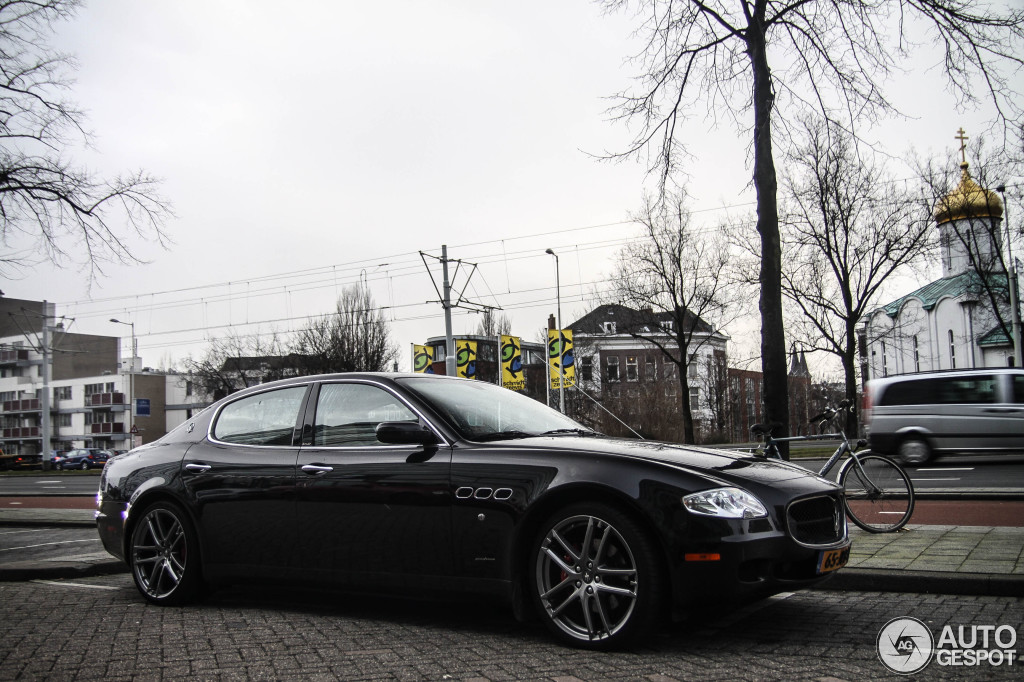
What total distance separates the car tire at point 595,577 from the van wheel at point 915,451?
1585 cm

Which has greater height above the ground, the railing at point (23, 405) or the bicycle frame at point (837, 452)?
the railing at point (23, 405)

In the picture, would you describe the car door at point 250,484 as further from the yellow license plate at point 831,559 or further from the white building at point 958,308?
the white building at point 958,308

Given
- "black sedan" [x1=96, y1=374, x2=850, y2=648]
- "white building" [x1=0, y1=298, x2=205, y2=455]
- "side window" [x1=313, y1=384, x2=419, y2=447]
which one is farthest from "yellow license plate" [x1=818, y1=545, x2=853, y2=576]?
"white building" [x1=0, y1=298, x2=205, y2=455]

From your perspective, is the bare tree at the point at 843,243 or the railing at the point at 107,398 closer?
the bare tree at the point at 843,243

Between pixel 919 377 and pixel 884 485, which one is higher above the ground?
pixel 919 377

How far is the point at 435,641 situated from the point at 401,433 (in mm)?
1083

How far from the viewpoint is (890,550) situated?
6.42m

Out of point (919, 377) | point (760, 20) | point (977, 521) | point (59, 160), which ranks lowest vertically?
point (977, 521)

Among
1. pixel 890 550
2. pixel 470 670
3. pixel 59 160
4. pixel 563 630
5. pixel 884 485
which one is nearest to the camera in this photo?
pixel 470 670

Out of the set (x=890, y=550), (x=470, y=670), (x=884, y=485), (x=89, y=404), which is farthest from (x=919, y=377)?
(x=89, y=404)

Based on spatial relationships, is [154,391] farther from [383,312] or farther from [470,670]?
[470,670]

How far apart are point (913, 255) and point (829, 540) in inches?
1392

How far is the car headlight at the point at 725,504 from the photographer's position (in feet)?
13.2

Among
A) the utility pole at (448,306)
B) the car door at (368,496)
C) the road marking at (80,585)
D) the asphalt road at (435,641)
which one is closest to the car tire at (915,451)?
the asphalt road at (435,641)
